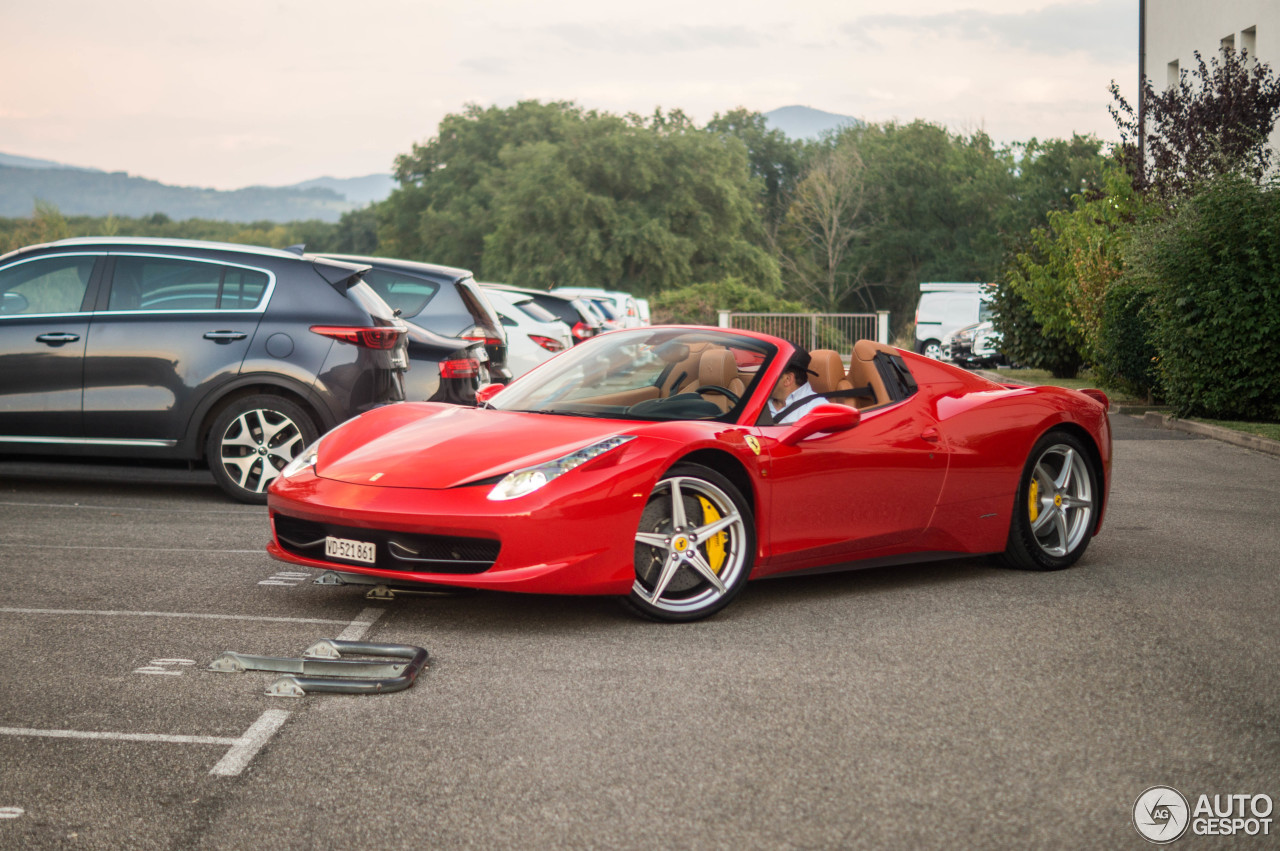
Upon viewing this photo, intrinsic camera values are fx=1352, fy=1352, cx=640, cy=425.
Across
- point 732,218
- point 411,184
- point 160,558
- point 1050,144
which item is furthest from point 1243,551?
point 411,184

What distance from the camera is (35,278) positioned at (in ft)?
30.5

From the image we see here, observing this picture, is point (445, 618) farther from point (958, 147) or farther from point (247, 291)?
point (958, 147)

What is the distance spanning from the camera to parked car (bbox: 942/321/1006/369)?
3369 cm

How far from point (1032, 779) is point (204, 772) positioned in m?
2.30

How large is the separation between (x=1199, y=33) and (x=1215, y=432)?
16038 millimetres

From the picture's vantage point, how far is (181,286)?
927 centimetres

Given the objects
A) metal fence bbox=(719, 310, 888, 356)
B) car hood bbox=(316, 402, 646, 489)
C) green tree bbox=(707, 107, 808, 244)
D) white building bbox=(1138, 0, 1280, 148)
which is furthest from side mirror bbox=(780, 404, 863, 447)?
green tree bbox=(707, 107, 808, 244)

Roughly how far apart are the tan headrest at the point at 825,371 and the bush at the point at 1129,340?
A: 1376 centimetres

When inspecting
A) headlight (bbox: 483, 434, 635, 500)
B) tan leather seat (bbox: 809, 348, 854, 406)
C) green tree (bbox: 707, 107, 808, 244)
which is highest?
green tree (bbox: 707, 107, 808, 244)

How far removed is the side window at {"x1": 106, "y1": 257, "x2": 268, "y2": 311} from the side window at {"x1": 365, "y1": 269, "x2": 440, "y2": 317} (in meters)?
2.46

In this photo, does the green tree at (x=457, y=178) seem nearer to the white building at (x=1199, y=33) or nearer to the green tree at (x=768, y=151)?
the green tree at (x=768, y=151)

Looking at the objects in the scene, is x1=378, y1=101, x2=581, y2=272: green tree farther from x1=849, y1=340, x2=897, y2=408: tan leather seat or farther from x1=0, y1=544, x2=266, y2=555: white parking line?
x1=849, y1=340, x2=897, y2=408: tan leather seat

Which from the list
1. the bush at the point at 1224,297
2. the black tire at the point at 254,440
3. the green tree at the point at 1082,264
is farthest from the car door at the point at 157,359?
the green tree at the point at 1082,264

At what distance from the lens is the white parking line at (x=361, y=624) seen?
537 centimetres
